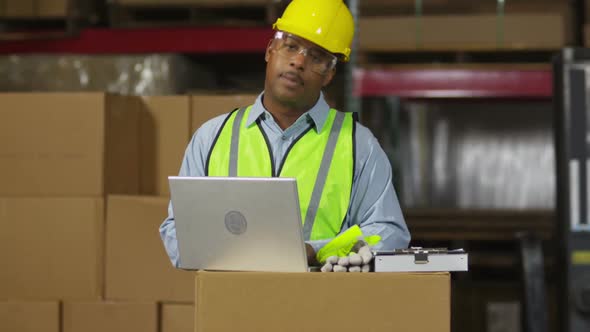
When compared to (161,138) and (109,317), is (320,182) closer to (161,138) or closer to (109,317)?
(109,317)

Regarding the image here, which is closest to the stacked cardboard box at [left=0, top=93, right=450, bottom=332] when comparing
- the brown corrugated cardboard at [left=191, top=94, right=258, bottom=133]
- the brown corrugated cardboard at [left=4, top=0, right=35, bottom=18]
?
the brown corrugated cardboard at [left=191, top=94, right=258, bottom=133]

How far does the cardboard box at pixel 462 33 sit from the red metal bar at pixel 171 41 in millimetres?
711

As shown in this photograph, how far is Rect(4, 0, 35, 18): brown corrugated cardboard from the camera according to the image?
23.2 feet

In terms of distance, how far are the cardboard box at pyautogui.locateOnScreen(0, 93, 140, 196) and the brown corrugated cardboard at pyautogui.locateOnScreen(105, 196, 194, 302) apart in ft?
0.58

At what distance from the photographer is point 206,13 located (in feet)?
22.9

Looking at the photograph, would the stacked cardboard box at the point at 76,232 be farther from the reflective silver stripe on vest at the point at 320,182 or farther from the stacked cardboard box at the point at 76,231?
the reflective silver stripe on vest at the point at 320,182

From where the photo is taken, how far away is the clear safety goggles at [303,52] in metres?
3.49

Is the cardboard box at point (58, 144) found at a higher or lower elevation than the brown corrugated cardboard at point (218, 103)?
lower

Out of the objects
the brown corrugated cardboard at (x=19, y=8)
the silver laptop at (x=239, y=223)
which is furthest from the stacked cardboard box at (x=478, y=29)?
the silver laptop at (x=239, y=223)

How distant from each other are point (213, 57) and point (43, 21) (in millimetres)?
1375

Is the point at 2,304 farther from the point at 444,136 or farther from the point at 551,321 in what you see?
the point at 444,136

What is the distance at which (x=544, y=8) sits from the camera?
6684 millimetres

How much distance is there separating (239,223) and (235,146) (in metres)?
0.78

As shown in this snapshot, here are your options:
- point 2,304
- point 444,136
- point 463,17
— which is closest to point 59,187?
point 2,304
